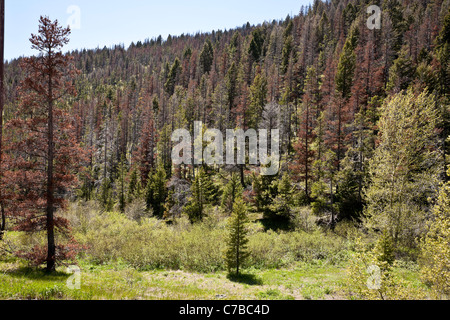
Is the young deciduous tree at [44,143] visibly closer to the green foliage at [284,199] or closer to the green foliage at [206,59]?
the green foliage at [284,199]

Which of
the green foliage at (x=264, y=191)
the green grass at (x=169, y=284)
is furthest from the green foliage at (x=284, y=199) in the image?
the green grass at (x=169, y=284)

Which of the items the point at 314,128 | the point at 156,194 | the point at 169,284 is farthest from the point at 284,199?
the point at 156,194

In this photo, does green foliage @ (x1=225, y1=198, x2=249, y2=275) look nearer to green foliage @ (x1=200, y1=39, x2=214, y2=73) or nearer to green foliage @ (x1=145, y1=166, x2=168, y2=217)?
green foliage @ (x1=145, y1=166, x2=168, y2=217)

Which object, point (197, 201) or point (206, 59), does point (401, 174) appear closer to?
point (197, 201)

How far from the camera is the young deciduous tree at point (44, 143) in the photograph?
472 inches

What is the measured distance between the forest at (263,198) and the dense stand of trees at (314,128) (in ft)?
0.72

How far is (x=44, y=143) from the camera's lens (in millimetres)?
12414

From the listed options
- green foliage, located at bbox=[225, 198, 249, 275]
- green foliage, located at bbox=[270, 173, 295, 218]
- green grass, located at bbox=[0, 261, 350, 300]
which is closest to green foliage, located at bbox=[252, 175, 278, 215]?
green foliage, located at bbox=[270, 173, 295, 218]

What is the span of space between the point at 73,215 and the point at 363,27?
81162 millimetres

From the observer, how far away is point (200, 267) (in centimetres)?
1902

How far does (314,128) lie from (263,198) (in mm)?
13879

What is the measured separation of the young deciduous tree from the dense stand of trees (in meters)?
0.15
